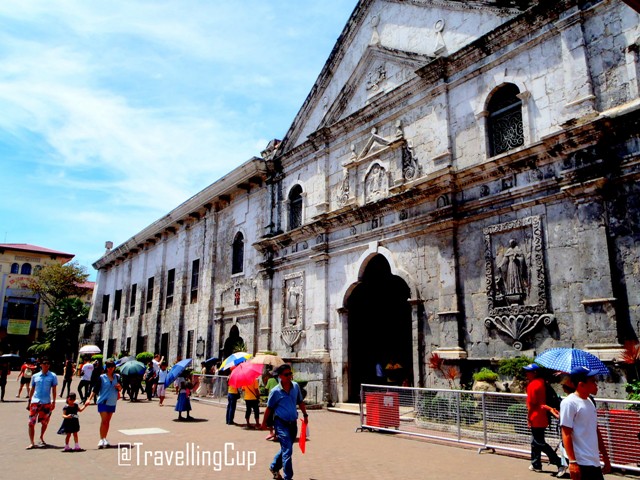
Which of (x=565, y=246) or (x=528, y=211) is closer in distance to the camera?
(x=565, y=246)

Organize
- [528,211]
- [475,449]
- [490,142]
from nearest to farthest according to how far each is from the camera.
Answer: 1. [475,449]
2. [528,211]
3. [490,142]

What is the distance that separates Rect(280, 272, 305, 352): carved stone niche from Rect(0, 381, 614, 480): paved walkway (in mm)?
6161

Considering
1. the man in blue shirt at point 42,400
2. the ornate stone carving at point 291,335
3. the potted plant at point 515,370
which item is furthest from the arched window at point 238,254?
the potted plant at point 515,370

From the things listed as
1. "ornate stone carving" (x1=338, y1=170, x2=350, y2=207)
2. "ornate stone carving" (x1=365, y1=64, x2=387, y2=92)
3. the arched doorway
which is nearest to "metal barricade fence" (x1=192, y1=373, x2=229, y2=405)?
the arched doorway

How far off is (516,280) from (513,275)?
14 centimetres

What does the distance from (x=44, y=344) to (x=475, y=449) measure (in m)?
41.9

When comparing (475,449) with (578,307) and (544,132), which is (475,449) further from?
(544,132)

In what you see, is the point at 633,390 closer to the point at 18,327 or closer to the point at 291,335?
the point at 291,335

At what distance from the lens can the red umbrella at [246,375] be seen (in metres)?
11.7

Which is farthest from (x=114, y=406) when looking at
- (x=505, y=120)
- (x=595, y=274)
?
(x=505, y=120)

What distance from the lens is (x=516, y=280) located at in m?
11.6

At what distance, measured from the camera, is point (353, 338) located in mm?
16859

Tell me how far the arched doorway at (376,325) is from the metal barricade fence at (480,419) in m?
4.91

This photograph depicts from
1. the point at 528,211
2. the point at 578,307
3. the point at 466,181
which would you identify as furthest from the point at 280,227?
the point at 578,307
